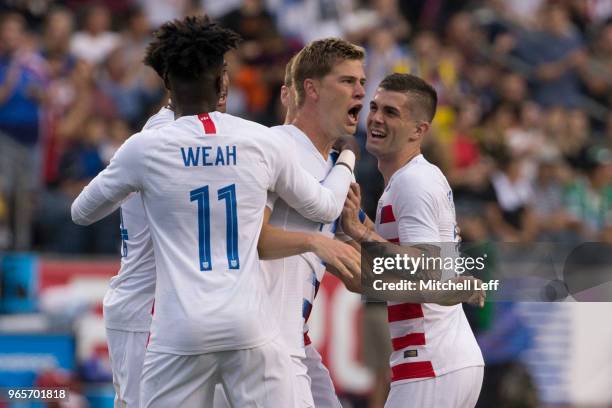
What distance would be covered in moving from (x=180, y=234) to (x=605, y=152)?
1119cm

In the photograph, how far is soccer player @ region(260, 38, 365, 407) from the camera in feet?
18.8

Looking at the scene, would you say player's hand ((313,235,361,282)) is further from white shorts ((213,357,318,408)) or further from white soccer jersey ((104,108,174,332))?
white soccer jersey ((104,108,174,332))

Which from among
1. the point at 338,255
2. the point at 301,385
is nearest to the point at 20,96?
the point at 301,385

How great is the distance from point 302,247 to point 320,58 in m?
1.16

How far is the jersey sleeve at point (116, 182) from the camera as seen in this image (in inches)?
201

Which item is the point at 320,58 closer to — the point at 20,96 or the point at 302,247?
the point at 302,247

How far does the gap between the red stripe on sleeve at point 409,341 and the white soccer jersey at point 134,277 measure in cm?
127

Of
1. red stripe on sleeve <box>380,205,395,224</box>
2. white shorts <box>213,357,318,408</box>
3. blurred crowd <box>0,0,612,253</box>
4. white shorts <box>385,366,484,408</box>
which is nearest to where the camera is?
white shorts <box>213,357,318,408</box>

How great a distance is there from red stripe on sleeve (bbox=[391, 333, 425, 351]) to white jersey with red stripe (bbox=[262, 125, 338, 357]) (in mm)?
505

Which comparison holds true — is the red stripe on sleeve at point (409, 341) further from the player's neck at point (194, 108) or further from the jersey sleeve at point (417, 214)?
the player's neck at point (194, 108)

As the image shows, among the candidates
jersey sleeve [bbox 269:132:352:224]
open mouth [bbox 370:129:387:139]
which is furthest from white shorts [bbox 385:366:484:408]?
open mouth [bbox 370:129:387:139]

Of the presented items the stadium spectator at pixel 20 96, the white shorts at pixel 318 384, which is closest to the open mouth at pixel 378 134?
the white shorts at pixel 318 384

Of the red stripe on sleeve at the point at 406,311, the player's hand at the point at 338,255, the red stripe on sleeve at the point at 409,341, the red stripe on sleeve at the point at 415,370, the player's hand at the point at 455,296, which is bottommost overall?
the red stripe on sleeve at the point at 415,370

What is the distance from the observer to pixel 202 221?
5.06 metres
